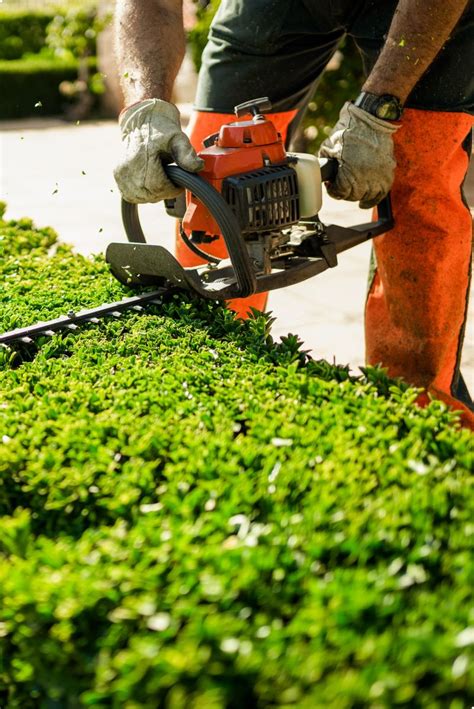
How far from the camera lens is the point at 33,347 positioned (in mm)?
2277

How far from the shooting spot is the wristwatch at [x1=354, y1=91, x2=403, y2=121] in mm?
2598

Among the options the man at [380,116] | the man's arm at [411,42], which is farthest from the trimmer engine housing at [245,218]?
the man's arm at [411,42]

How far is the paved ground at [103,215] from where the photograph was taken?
441cm

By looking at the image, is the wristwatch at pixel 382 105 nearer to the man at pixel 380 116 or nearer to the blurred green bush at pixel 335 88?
the man at pixel 380 116

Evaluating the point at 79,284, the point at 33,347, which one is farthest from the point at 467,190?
the point at 33,347

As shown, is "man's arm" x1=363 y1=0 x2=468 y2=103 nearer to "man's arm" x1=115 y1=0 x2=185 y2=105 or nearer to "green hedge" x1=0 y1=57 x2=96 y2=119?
"man's arm" x1=115 y1=0 x2=185 y2=105

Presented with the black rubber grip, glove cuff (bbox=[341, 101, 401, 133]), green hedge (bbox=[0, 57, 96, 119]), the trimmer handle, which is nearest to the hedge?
the black rubber grip

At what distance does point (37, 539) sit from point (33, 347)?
0.82m

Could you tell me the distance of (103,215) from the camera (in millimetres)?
6926

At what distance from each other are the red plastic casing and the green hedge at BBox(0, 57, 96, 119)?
44.4ft

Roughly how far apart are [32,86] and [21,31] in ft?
7.81

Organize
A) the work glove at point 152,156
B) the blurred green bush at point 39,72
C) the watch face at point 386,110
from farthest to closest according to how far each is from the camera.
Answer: the blurred green bush at point 39,72 < the watch face at point 386,110 < the work glove at point 152,156

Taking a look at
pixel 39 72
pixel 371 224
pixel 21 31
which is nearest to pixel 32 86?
pixel 39 72

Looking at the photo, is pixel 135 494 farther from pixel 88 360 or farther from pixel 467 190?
pixel 467 190
